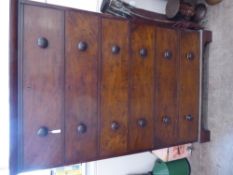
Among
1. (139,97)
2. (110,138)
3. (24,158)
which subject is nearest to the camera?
(24,158)

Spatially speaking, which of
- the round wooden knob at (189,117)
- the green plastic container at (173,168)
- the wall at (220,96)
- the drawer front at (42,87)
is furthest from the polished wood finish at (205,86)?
the drawer front at (42,87)

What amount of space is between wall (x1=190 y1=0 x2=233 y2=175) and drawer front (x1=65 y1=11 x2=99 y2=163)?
1148mm

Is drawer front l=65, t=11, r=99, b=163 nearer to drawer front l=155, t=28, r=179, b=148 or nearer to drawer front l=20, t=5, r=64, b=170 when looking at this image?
drawer front l=20, t=5, r=64, b=170

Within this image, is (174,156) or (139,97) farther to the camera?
(174,156)

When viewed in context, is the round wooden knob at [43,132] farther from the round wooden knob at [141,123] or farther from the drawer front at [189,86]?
the drawer front at [189,86]

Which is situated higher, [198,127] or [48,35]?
[48,35]

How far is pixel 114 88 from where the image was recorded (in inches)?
55.7

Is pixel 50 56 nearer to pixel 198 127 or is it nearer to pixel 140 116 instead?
pixel 140 116

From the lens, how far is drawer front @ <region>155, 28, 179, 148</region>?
5.25 feet

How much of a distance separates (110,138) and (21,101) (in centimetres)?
63

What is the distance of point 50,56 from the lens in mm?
1223

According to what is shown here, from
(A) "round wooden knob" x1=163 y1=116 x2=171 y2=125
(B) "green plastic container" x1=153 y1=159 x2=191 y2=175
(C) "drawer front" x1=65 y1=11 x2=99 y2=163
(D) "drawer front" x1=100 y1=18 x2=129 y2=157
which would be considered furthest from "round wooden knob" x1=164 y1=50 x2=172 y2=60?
(B) "green plastic container" x1=153 y1=159 x2=191 y2=175

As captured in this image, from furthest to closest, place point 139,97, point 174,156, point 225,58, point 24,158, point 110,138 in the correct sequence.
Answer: point 174,156 → point 225,58 → point 139,97 → point 110,138 → point 24,158
